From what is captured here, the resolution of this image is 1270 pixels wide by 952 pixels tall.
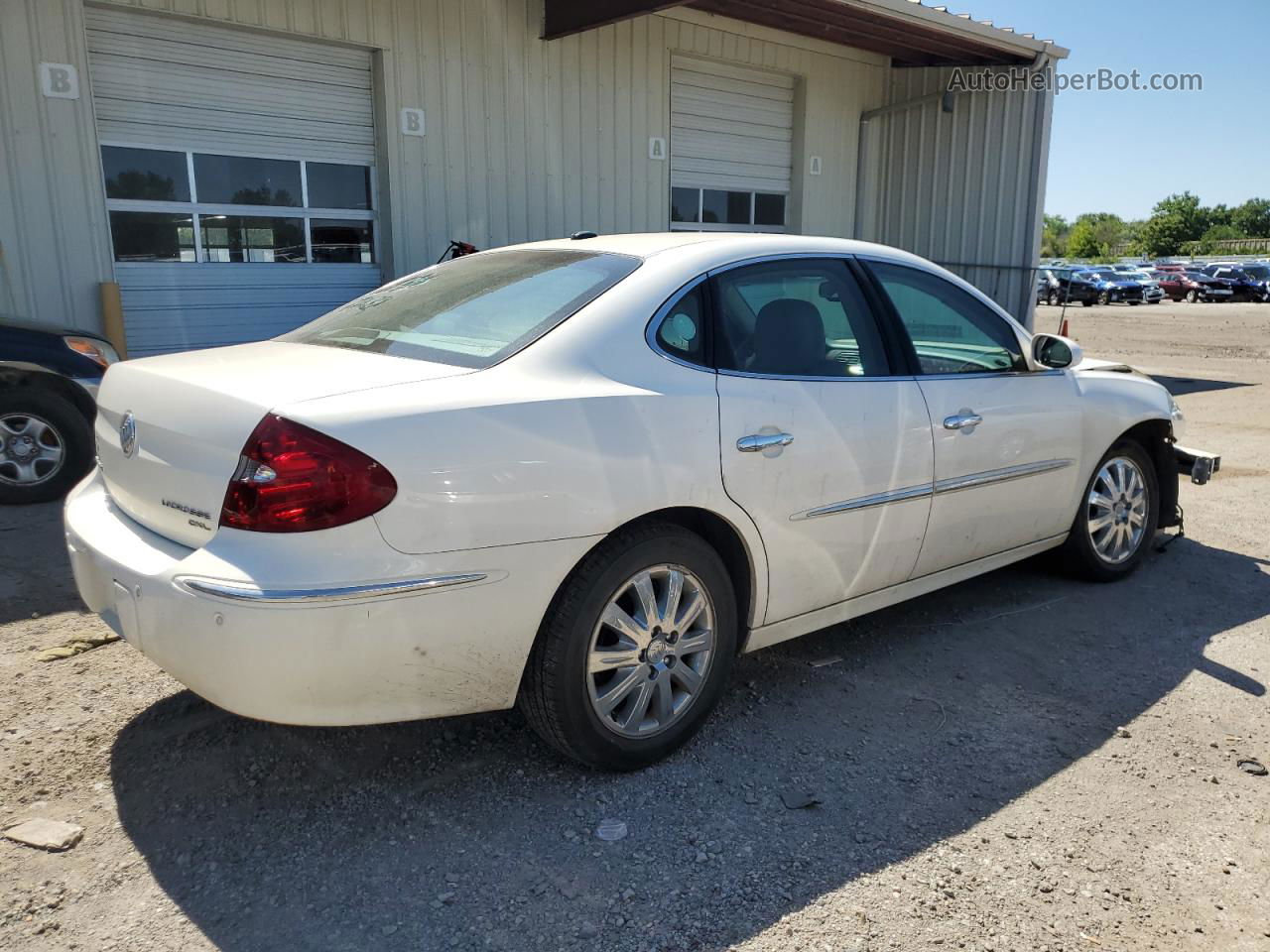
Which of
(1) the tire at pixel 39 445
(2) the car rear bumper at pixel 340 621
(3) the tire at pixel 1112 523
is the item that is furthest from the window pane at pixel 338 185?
(3) the tire at pixel 1112 523

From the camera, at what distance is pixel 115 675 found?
12.4ft

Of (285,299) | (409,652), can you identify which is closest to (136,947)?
(409,652)

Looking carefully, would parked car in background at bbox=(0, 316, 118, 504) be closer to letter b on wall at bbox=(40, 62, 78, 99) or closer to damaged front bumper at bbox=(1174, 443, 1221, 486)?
letter b on wall at bbox=(40, 62, 78, 99)

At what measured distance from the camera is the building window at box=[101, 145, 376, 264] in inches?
309

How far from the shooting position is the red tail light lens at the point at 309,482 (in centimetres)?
249

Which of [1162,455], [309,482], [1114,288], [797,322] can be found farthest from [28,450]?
[1114,288]

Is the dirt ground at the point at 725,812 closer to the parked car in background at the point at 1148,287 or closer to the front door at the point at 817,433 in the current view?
the front door at the point at 817,433

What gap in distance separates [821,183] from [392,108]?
6.16 meters

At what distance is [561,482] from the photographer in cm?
276

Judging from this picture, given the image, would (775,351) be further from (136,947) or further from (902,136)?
(902,136)

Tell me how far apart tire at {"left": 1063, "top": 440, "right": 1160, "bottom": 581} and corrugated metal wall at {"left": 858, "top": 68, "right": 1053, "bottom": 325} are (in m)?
7.64

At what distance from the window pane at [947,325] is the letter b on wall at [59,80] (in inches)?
248

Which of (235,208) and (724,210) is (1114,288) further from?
(235,208)

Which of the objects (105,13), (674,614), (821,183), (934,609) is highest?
(105,13)
